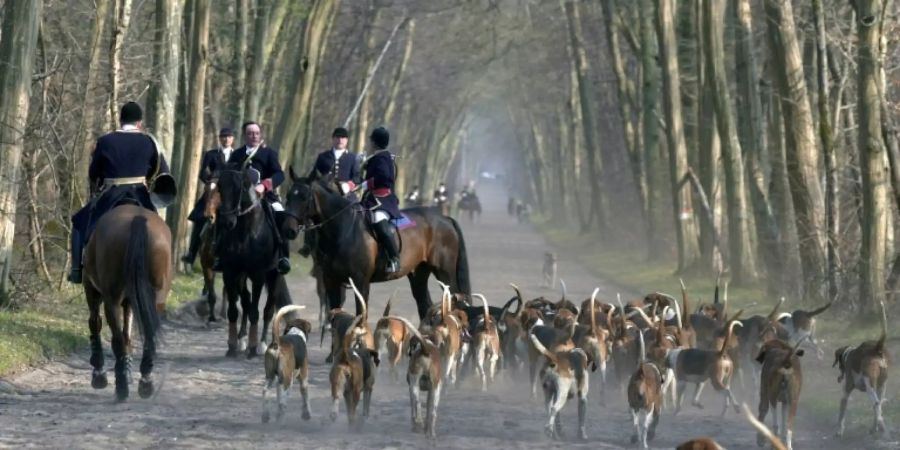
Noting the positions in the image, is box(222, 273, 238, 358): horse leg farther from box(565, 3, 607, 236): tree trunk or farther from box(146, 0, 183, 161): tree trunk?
box(565, 3, 607, 236): tree trunk

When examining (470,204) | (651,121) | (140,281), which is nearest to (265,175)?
(140,281)

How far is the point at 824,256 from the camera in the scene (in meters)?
24.6

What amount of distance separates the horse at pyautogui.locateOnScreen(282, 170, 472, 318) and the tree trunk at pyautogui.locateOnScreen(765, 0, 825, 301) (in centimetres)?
678

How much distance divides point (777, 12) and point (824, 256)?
3.60 m

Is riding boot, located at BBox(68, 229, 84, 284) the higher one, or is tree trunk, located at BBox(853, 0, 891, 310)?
tree trunk, located at BBox(853, 0, 891, 310)

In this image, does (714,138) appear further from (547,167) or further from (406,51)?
(547,167)

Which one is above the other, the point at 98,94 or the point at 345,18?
the point at 345,18

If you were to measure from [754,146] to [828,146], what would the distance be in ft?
23.6

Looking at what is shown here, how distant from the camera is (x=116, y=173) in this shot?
48.6 ft

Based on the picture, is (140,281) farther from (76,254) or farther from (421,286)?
(421,286)

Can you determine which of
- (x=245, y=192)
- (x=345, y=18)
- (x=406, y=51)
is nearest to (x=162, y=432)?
(x=245, y=192)

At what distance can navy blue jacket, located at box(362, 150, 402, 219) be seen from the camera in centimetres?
1831

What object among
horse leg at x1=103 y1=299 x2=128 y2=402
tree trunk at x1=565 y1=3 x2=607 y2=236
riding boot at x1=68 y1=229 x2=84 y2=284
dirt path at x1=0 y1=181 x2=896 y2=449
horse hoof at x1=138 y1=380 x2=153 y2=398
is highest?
tree trunk at x1=565 y1=3 x2=607 y2=236

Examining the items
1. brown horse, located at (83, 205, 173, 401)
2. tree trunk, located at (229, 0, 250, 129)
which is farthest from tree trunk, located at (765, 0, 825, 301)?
brown horse, located at (83, 205, 173, 401)
